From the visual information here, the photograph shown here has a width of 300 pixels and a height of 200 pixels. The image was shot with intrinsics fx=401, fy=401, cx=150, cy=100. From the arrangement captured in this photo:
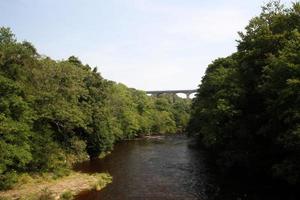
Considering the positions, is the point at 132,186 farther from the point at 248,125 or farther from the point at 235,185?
the point at 248,125

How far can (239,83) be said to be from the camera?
43.9m

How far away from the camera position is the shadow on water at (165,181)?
36.4 meters

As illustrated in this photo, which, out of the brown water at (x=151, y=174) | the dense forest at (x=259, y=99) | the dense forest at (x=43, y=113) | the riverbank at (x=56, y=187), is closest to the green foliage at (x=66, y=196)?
the riverbank at (x=56, y=187)

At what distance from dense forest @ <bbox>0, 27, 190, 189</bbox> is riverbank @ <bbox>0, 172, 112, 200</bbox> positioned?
1465 millimetres

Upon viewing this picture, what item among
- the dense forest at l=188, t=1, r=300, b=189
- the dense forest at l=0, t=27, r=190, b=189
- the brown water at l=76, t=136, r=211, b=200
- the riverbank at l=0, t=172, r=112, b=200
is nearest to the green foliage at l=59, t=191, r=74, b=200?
the riverbank at l=0, t=172, r=112, b=200

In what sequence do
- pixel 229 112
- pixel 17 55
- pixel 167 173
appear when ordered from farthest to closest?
pixel 167 173 → pixel 229 112 → pixel 17 55

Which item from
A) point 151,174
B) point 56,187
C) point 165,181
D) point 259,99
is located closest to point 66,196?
point 56,187

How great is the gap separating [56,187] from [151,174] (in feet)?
45.3

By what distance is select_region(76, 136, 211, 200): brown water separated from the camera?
37.2 m

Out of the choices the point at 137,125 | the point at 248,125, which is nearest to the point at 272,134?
the point at 248,125

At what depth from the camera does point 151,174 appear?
48.1 metres

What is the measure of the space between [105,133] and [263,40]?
3027 centimetres

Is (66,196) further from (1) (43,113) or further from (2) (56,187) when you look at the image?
(1) (43,113)

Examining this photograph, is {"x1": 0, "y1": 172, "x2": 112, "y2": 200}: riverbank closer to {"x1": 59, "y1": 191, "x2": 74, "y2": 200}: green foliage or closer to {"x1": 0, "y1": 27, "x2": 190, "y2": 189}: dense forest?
{"x1": 59, "y1": 191, "x2": 74, "y2": 200}: green foliage
